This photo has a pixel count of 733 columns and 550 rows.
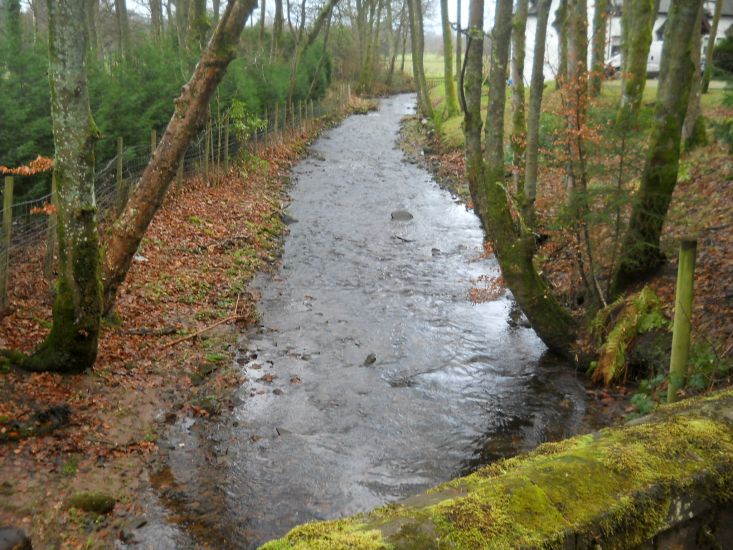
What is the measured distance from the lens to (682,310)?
484 cm

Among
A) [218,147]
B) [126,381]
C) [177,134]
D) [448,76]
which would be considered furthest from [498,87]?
[448,76]

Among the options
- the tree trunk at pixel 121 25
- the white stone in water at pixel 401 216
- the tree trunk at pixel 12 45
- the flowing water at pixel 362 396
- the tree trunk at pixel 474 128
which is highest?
the tree trunk at pixel 121 25

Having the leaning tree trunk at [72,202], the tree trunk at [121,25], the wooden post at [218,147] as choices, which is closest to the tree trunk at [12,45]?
the leaning tree trunk at [72,202]

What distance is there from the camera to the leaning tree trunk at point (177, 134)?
28.2 feet

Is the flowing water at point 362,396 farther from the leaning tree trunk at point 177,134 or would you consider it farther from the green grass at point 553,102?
the green grass at point 553,102

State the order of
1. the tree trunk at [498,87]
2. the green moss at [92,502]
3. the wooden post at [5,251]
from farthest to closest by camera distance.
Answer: the tree trunk at [498,87], the wooden post at [5,251], the green moss at [92,502]

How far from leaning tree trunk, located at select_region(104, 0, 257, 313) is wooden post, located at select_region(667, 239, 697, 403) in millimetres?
6215

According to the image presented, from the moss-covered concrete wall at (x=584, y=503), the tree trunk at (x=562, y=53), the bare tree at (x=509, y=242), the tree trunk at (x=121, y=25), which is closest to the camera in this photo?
the moss-covered concrete wall at (x=584, y=503)

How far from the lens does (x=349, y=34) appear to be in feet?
173

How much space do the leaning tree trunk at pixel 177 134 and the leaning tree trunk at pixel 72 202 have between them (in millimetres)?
1181

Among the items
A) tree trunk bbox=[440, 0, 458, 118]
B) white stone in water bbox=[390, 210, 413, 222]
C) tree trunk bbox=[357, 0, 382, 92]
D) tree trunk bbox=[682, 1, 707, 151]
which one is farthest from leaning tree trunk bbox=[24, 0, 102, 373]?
tree trunk bbox=[357, 0, 382, 92]

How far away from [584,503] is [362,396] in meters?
6.66

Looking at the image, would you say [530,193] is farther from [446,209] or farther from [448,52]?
[448,52]

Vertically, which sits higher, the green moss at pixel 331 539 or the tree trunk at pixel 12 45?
the tree trunk at pixel 12 45
